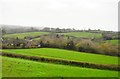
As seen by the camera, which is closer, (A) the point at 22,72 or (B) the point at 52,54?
(A) the point at 22,72

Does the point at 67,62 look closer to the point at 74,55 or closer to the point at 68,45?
the point at 74,55

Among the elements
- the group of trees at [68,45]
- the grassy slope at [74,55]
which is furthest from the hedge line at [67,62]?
the group of trees at [68,45]

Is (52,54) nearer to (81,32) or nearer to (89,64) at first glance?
(89,64)

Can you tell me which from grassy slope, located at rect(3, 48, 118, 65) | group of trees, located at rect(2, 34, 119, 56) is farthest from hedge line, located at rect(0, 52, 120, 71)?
group of trees, located at rect(2, 34, 119, 56)

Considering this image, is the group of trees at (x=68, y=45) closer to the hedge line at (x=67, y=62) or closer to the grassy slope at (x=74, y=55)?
the grassy slope at (x=74, y=55)

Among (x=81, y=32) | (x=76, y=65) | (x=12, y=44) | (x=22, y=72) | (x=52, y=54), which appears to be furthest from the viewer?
(x=81, y=32)

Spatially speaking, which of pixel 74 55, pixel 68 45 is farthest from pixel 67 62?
pixel 68 45

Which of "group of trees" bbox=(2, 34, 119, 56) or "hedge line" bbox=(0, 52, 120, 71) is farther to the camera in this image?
"group of trees" bbox=(2, 34, 119, 56)

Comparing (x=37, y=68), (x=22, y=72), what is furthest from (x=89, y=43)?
(x=22, y=72)

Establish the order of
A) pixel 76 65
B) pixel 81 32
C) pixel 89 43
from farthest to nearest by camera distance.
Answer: pixel 81 32 < pixel 89 43 < pixel 76 65

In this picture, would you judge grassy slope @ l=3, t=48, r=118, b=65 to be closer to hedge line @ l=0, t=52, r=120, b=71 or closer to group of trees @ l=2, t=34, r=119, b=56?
group of trees @ l=2, t=34, r=119, b=56

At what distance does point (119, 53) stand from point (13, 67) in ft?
72.9

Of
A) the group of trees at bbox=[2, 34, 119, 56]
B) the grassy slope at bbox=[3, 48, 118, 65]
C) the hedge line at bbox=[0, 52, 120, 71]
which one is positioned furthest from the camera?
the group of trees at bbox=[2, 34, 119, 56]

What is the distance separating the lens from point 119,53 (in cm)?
4131
